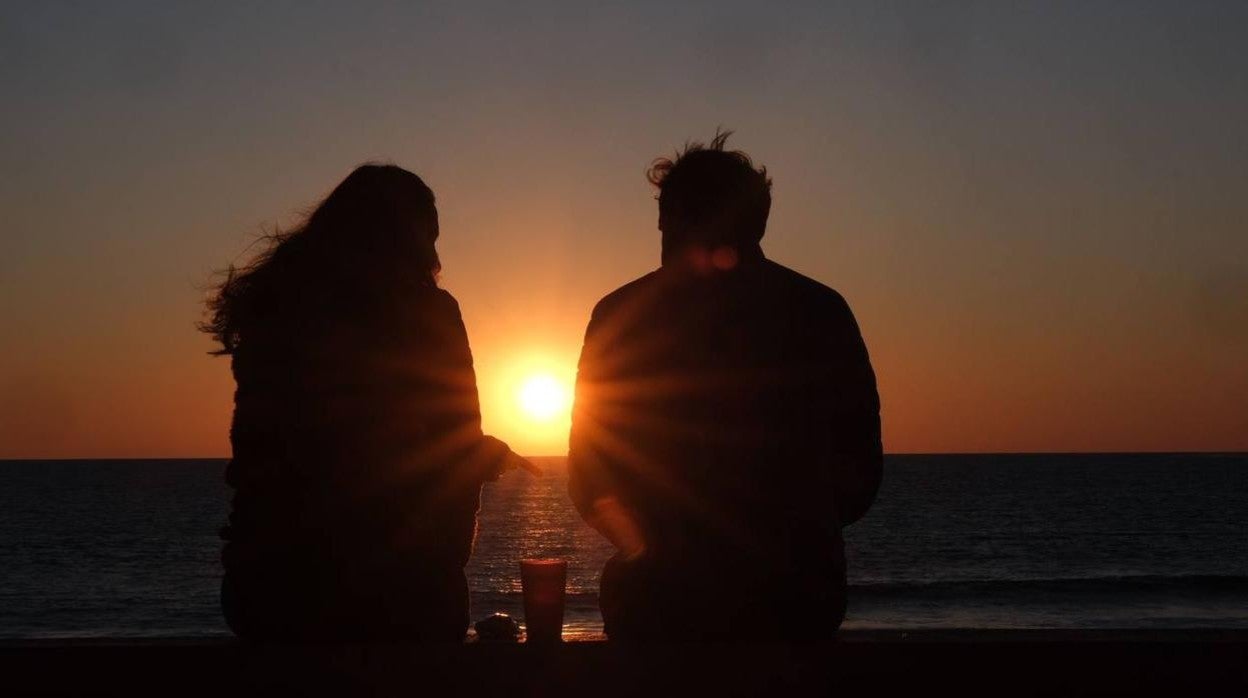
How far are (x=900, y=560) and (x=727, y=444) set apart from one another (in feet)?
148

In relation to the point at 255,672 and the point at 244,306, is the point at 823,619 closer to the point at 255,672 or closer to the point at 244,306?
the point at 255,672

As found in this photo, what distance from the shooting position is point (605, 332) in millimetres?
2832

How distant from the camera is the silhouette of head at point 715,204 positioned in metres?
2.76

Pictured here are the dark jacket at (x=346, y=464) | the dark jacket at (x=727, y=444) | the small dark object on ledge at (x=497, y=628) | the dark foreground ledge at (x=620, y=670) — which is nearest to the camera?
the dark foreground ledge at (x=620, y=670)

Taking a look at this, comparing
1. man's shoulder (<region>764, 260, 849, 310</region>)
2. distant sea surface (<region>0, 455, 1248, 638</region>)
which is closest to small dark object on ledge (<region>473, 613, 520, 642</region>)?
man's shoulder (<region>764, 260, 849, 310</region>)

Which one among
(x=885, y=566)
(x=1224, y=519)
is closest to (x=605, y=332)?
(x=885, y=566)

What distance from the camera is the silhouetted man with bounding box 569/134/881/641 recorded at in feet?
8.60

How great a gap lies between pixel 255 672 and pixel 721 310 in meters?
1.23

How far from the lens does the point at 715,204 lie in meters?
2.76

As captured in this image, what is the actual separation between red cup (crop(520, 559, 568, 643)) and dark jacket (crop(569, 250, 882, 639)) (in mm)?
103

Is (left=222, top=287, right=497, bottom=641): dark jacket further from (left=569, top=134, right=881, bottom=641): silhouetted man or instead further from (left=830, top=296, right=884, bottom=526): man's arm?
(left=830, top=296, right=884, bottom=526): man's arm

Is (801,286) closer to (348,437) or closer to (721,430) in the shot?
(721,430)

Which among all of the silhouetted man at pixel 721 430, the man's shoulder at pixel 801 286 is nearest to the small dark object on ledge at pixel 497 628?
the silhouetted man at pixel 721 430

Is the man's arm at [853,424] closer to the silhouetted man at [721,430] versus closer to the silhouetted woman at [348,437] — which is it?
the silhouetted man at [721,430]
